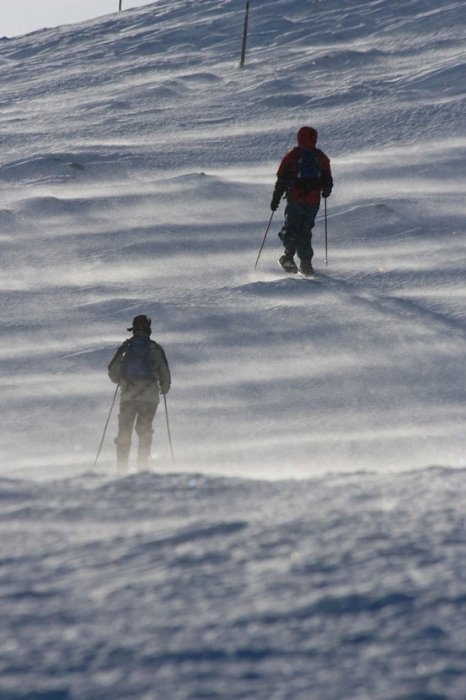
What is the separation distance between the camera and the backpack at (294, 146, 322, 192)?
32.9 ft

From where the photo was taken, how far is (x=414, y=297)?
9.96 m

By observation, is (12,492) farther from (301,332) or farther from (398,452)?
(301,332)

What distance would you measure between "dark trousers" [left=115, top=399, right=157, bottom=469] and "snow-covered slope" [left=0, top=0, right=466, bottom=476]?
0.34 metres

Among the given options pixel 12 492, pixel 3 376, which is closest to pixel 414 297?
pixel 3 376

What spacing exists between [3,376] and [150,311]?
6.49 feet

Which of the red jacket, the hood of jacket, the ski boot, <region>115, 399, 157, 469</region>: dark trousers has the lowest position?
<region>115, 399, 157, 469</region>: dark trousers

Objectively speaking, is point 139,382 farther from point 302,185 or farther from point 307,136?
point 307,136

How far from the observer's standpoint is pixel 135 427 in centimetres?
700

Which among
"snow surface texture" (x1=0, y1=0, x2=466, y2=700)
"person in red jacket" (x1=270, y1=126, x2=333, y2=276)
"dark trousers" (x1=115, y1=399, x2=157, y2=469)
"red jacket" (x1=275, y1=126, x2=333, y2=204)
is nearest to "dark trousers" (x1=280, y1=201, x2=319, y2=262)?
"person in red jacket" (x1=270, y1=126, x2=333, y2=276)

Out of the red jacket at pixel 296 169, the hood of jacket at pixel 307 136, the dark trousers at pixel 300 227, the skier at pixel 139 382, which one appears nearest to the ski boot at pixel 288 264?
the dark trousers at pixel 300 227

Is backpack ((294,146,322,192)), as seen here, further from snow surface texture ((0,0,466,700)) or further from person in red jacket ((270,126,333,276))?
snow surface texture ((0,0,466,700))

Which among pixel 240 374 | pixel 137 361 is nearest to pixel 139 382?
pixel 137 361

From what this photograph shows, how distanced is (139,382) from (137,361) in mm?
162

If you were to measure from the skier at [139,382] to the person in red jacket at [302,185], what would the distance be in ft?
11.9
